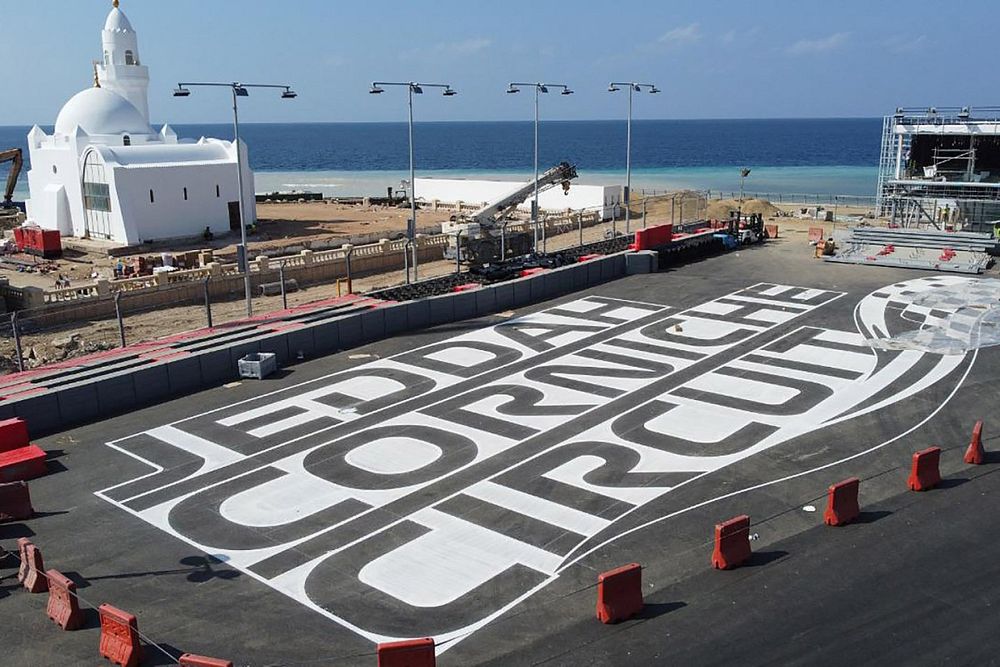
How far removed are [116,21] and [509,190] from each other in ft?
106

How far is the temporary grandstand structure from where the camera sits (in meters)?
52.4

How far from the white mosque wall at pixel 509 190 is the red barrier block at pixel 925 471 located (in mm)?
46942

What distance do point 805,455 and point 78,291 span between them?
32135 millimetres

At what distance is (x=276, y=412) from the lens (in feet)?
72.1

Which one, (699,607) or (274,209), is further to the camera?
(274,209)

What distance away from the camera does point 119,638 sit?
1167cm

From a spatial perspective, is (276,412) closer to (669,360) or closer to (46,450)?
(46,450)

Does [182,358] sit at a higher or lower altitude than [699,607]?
higher

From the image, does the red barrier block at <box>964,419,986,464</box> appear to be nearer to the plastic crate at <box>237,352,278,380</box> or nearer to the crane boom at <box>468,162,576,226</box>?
the plastic crate at <box>237,352,278,380</box>

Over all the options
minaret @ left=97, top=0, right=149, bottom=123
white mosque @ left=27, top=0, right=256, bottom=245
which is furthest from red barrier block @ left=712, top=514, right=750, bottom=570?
minaret @ left=97, top=0, right=149, bottom=123

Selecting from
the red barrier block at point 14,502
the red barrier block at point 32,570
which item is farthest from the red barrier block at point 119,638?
the red barrier block at point 14,502

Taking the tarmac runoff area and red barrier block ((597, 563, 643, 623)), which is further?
red barrier block ((597, 563, 643, 623))

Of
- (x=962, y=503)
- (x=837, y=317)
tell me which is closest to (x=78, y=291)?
(x=837, y=317)

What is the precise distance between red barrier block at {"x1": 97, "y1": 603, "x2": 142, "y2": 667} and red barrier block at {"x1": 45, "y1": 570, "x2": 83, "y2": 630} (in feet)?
3.10
